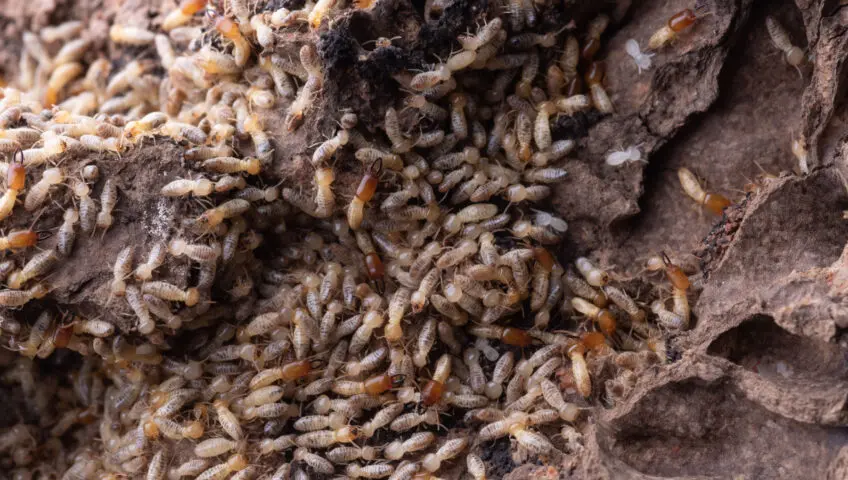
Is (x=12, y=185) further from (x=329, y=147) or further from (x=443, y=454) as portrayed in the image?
(x=443, y=454)

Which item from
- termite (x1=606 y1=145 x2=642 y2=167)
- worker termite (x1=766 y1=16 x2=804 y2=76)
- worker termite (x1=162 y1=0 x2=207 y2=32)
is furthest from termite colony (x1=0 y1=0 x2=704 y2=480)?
worker termite (x1=766 y1=16 x2=804 y2=76)

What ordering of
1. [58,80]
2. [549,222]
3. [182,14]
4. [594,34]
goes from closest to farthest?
[549,222] < [594,34] < [182,14] < [58,80]

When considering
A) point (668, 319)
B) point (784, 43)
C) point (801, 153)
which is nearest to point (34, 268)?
point (668, 319)

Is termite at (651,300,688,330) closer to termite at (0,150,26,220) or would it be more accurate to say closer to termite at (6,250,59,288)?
termite at (6,250,59,288)

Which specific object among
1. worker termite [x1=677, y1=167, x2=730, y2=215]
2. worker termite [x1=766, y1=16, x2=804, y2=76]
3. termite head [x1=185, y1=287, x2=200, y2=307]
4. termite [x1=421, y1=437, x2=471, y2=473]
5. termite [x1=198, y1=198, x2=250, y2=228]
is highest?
worker termite [x1=766, y1=16, x2=804, y2=76]

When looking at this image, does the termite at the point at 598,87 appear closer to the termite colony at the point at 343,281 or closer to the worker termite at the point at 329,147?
the termite colony at the point at 343,281

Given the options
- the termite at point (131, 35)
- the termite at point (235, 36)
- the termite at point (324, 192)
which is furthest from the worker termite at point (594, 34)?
the termite at point (131, 35)

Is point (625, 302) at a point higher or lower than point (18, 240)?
lower

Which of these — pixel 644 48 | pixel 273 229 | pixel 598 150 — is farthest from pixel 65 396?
pixel 644 48
